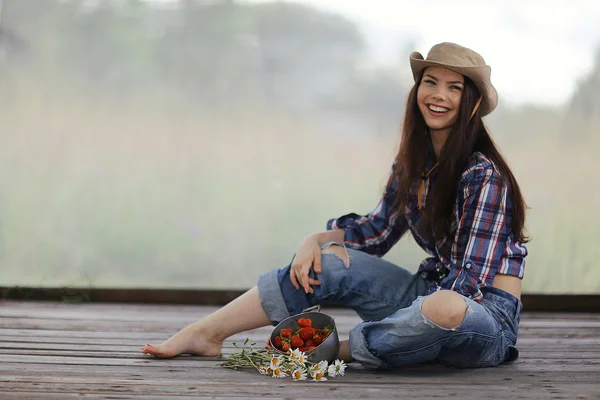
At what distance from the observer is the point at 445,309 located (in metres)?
2.05

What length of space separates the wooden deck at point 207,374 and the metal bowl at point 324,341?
88 millimetres

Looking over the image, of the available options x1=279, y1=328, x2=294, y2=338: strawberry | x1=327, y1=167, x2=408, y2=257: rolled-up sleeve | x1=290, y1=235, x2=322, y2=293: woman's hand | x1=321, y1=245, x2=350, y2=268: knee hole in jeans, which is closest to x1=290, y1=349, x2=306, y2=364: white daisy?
x1=279, y1=328, x2=294, y2=338: strawberry

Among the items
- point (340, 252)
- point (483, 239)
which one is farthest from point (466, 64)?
point (340, 252)

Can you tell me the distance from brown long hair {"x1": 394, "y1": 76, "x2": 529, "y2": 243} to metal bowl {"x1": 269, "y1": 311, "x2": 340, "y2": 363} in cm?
44

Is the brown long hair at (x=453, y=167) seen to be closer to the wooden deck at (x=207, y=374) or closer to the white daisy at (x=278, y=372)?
the wooden deck at (x=207, y=374)

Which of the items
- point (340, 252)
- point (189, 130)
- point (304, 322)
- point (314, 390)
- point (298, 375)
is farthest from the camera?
point (189, 130)

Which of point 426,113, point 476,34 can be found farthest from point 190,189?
point 426,113

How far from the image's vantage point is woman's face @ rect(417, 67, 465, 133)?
242 centimetres

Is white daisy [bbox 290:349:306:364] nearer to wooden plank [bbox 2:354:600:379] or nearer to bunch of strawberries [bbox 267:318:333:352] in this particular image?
bunch of strawberries [bbox 267:318:333:352]

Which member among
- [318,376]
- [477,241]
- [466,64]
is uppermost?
[466,64]

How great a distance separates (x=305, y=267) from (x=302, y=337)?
0.78 ft

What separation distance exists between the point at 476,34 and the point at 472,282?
2239 millimetres

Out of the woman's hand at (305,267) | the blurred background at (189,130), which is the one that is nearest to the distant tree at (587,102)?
the blurred background at (189,130)

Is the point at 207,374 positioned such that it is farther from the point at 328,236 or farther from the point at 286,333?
the point at 328,236
